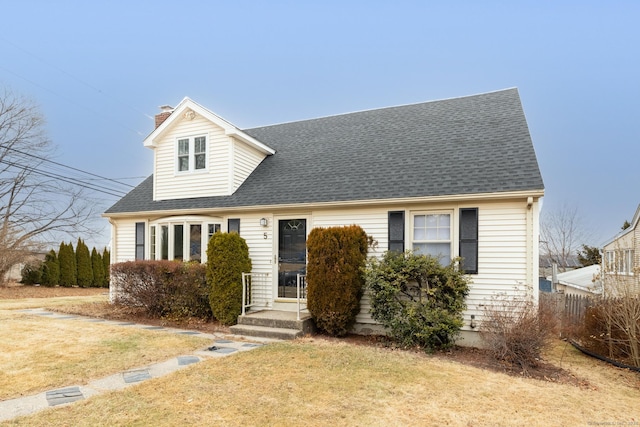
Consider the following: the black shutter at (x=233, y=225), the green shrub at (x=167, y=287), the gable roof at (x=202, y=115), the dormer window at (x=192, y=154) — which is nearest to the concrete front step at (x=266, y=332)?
the green shrub at (x=167, y=287)

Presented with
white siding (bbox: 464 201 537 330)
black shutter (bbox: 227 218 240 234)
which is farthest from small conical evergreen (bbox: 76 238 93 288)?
white siding (bbox: 464 201 537 330)

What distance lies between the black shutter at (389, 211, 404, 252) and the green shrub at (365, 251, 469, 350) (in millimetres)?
580

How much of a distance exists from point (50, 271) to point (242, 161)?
50.6 feet

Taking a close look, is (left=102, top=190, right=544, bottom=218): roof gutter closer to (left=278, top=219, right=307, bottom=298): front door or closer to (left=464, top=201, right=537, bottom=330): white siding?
(left=464, top=201, right=537, bottom=330): white siding

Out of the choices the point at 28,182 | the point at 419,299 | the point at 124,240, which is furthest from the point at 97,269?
the point at 419,299

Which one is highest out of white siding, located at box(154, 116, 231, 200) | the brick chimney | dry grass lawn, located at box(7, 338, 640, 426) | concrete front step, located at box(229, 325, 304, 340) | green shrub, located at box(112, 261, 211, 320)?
the brick chimney

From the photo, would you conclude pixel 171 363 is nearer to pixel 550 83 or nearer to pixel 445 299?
pixel 445 299

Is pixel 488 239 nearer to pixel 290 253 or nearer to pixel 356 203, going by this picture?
pixel 356 203

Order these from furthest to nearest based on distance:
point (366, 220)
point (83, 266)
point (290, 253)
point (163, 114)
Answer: point (83, 266) < point (163, 114) < point (290, 253) < point (366, 220)

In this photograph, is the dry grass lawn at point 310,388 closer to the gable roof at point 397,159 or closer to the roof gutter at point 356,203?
the roof gutter at point 356,203

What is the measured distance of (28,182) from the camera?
66.2 ft

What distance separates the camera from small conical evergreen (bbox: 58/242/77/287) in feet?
64.4

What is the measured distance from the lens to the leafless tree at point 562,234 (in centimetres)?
2728

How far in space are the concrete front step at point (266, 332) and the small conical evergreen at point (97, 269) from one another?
654 inches
